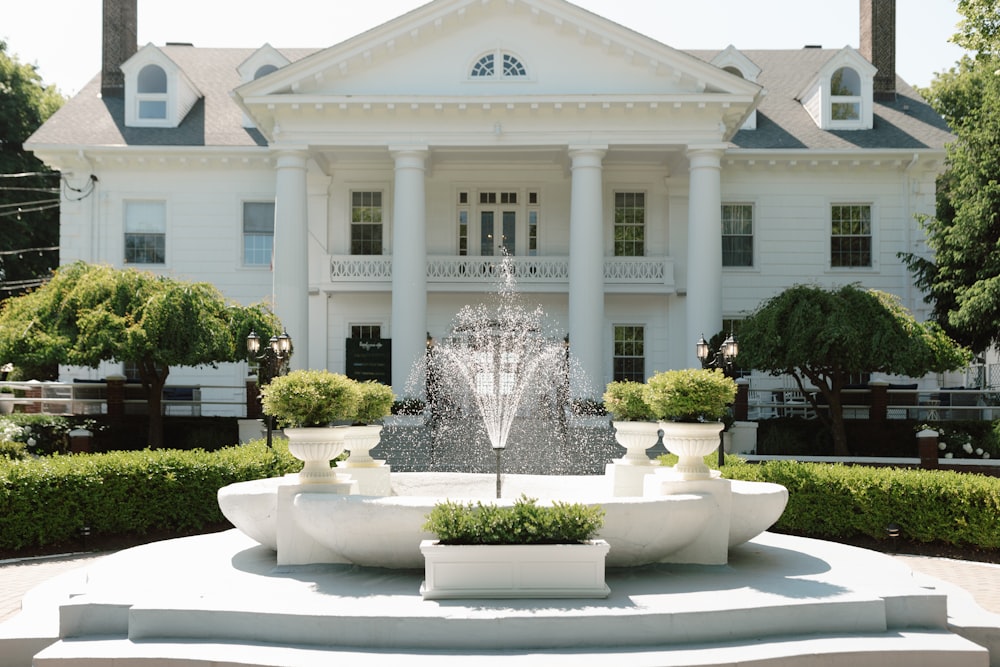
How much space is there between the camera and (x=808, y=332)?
20.6 meters

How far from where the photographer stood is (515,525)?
26.3 ft

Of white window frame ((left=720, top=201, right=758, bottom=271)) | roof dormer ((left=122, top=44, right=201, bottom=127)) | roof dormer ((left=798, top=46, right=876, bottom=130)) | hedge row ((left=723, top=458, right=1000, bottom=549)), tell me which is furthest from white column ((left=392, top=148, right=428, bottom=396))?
roof dormer ((left=798, top=46, right=876, bottom=130))

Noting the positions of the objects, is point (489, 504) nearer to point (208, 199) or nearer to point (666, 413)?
point (666, 413)

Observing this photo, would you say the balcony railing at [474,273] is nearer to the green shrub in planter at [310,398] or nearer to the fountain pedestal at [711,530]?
the green shrub in planter at [310,398]

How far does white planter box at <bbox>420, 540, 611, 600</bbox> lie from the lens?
786 centimetres

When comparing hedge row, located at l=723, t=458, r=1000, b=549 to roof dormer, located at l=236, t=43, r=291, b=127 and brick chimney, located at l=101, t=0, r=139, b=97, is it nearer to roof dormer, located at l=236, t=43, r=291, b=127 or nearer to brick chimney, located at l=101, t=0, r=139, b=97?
roof dormer, located at l=236, t=43, r=291, b=127

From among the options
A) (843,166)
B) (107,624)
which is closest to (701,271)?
(843,166)

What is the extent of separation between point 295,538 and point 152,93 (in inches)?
992

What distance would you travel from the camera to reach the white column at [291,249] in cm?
2556

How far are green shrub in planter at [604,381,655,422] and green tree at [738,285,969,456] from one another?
9025mm

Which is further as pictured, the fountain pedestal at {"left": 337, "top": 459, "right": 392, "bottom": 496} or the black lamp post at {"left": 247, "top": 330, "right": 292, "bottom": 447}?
the black lamp post at {"left": 247, "top": 330, "right": 292, "bottom": 447}

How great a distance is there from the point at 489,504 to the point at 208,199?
935 inches

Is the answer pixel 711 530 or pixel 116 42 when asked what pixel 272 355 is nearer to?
pixel 711 530

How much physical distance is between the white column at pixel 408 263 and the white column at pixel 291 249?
242 cm
